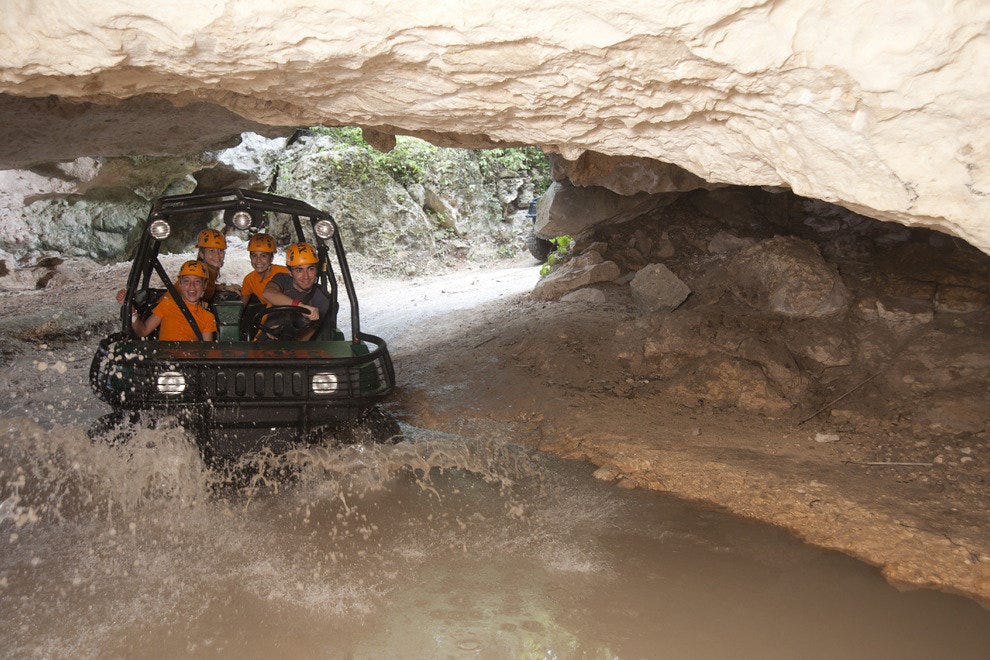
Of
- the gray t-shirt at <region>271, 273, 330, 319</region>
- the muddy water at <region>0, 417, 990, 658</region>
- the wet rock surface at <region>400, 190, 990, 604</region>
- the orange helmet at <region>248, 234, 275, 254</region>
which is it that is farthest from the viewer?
the orange helmet at <region>248, 234, 275, 254</region>

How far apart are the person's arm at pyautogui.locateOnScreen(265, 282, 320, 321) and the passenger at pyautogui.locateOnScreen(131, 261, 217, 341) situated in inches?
17.8

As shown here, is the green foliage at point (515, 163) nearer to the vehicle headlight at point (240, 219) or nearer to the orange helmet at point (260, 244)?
the orange helmet at point (260, 244)

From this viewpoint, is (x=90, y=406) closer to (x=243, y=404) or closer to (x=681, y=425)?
(x=243, y=404)

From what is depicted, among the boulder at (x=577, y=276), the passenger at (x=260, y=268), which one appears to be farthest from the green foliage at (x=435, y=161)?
the passenger at (x=260, y=268)

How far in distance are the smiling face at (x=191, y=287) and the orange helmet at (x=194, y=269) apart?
1.0 inches

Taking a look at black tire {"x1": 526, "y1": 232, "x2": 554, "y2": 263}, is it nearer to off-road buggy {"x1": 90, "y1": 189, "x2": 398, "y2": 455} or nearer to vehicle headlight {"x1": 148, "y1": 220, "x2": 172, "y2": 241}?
off-road buggy {"x1": 90, "y1": 189, "x2": 398, "y2": 455}

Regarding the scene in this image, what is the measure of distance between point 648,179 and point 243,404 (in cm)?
513

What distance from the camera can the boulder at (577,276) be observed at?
832 centimetres

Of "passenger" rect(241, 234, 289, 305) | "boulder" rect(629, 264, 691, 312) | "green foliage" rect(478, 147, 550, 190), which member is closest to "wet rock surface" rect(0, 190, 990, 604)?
"boulder" rect(629, 264, 691, 312)

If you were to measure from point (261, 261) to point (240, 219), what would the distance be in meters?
0.94

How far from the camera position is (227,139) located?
795cm

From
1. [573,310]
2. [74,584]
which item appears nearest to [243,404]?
[74,584]

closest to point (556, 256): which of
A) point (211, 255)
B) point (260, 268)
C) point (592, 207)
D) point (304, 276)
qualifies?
point (592, 207)

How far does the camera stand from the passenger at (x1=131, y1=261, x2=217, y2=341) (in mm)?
4793
